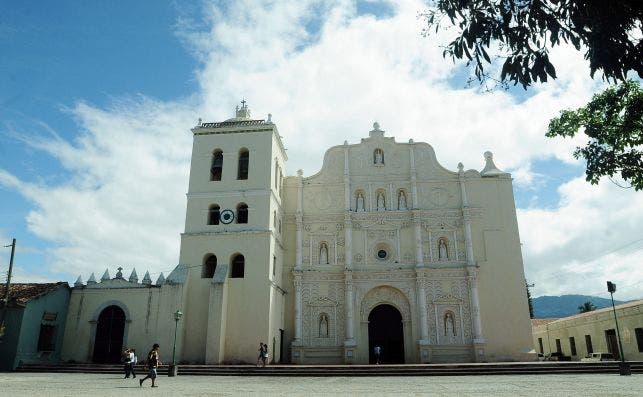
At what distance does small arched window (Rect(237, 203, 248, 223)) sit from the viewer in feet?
87.6

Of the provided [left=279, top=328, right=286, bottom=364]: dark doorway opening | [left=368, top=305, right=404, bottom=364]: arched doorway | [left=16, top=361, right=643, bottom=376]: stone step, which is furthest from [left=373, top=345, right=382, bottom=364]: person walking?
[left=279, top=328, right=286, bottom=364]: dark doorway opening

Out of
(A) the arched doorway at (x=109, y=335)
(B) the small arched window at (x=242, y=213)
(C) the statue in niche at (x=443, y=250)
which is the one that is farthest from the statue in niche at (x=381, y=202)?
(A) the arched doorway at (x=109, y=335)

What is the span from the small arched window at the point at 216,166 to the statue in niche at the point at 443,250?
13.2 meters

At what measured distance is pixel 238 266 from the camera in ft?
85.2

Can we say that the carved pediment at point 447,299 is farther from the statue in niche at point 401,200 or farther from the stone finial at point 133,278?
the stone finial at point 133,278

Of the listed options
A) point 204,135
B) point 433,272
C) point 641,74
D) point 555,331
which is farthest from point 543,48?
point 555,331

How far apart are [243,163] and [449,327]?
1451cm

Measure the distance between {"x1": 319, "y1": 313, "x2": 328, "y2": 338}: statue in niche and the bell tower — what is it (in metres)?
2.17

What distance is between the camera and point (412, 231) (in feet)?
93.1

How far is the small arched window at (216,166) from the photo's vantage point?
28125mm

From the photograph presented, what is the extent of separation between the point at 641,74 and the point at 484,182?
80.6 feet

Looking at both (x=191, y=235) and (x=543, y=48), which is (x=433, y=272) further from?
(x=543, y=48)

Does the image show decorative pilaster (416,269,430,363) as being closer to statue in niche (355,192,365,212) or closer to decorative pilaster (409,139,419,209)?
decorative pilaster (409,139,419,209)

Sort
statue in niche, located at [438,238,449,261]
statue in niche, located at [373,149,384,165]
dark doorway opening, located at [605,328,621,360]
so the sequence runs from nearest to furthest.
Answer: statue in niche, located at [438,238,449,261] → dark doorway opening, located at [605,328,621,360] → statue in niche, located at [373,149,384,165]
